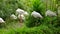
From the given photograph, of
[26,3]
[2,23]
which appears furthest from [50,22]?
[26,3]

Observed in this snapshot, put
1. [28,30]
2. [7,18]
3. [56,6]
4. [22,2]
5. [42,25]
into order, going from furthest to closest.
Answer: [22,2] < [7,18] < [56,6] < [42,25] < [28,30]

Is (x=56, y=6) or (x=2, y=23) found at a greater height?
(x=56, y=6)

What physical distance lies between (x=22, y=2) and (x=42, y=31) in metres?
2.92

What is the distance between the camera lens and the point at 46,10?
647 cm

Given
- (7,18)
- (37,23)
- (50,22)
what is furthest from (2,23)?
(50,22)

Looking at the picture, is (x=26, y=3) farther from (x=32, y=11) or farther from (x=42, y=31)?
(x=42, y=31)

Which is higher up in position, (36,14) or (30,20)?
(36,14)

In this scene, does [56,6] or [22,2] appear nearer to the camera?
[56,6]

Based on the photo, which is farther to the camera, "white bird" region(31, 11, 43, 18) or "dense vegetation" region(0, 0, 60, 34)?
"white bird" region(31, 11, 43, 18)

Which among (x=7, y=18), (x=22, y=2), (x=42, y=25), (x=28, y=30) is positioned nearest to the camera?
(x=28, y=30)

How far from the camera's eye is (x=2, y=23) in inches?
253

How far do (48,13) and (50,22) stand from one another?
34 cm

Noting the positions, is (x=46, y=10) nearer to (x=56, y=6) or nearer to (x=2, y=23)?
(x=56, y=6)

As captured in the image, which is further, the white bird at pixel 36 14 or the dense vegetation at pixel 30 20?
the white bird at pixel 36 14
